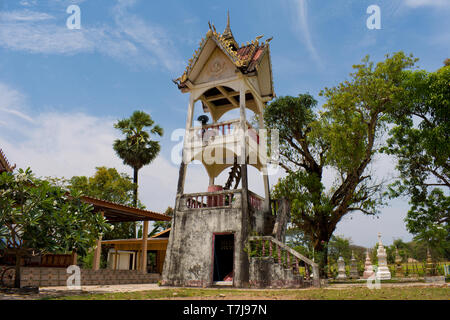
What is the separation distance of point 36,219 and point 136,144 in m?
22.6

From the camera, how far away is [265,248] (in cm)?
1273

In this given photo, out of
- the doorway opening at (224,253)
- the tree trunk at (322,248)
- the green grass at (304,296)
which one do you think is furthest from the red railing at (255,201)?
the tree trunk at (322,248)

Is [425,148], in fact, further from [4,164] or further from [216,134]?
[4,164]

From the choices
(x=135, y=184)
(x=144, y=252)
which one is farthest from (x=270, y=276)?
(x=135, y=184)

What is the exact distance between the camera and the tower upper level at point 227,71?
15422 millimetres

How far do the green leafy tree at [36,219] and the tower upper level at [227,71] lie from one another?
8739mm

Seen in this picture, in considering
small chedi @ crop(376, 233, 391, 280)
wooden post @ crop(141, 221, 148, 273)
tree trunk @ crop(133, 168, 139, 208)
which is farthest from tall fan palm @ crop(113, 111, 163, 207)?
small chedi @ crop(376, 233, 391, 280)

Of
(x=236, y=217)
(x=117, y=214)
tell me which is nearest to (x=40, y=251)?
(x=236, y=217)

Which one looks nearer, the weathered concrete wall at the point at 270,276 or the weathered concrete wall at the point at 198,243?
the weathered concrete wall at the point at 270,276

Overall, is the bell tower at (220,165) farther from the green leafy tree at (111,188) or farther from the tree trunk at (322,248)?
the green leafy tree at (111,188)

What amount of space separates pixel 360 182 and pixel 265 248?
9.49 meters

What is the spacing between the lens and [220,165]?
17.8 m

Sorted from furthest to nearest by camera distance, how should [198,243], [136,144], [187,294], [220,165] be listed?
[136,144], [220,165], [198,243], [187,294]

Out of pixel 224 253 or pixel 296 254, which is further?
pixel 224 253
